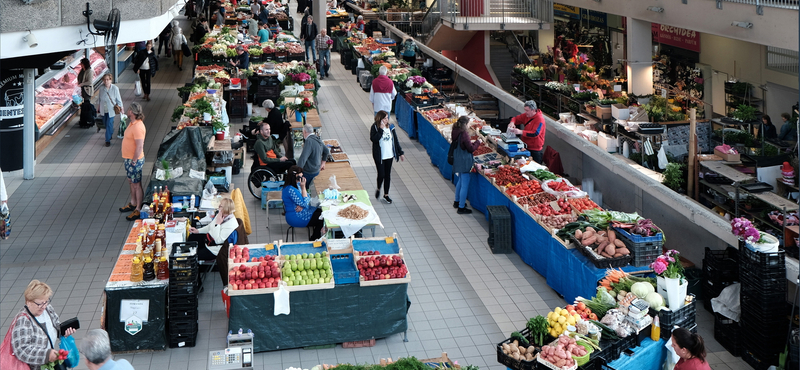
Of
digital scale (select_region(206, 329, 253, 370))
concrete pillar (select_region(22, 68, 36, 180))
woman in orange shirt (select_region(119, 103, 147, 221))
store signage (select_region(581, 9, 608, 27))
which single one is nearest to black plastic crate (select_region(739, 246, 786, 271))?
digital scale (select_region(206, 329, 253, 370))

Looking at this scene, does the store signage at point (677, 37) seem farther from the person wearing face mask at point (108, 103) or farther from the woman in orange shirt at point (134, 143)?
the woman in orange shirt at point (134, 143)

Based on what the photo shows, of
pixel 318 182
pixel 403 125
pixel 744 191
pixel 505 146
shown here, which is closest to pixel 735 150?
pixel 744 191

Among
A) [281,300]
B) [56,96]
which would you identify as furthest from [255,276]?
[56,96]

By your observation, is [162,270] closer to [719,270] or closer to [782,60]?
[719,270]

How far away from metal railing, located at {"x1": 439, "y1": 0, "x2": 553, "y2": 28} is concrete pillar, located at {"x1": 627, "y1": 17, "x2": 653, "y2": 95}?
5126 millimetres

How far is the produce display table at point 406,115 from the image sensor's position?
59.1 feet

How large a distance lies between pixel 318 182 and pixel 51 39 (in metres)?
4.38

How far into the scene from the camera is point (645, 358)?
293 inches

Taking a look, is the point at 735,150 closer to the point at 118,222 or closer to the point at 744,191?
the point at 744,191

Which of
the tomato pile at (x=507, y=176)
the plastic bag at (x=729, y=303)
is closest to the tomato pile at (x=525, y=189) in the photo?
the tomato pile at (x=507, y=176)

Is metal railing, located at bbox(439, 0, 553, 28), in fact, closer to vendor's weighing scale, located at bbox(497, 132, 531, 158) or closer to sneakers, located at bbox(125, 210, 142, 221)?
vendor's weighing scale, located at bbox(497, 132, 531, 158)

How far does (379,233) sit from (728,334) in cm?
544

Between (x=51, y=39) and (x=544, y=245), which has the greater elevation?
(x=51, y=39)

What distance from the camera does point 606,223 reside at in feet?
32.1
